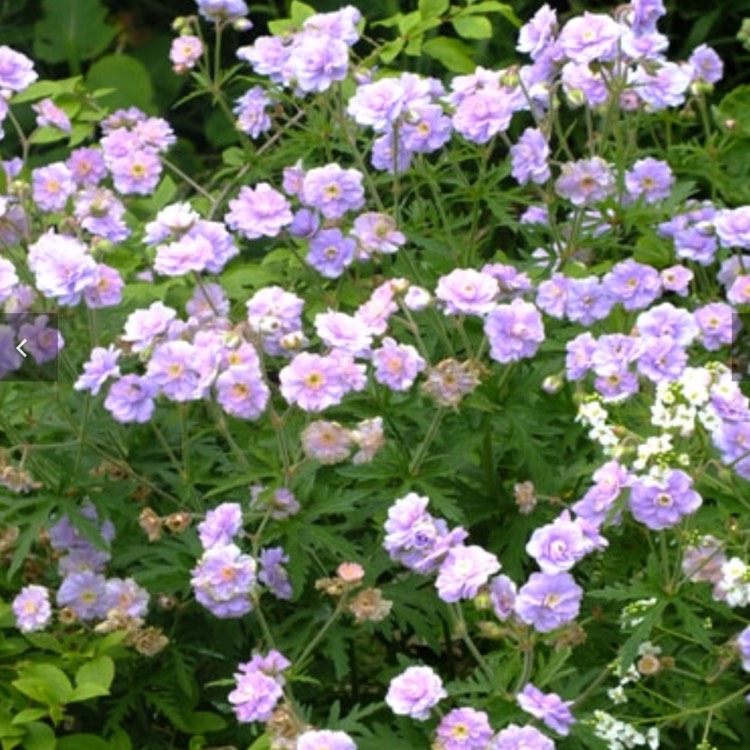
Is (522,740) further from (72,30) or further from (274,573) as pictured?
(72,30)

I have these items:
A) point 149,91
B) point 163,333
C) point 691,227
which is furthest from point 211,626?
point 149,91

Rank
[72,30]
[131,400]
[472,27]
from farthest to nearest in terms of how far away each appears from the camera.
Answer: [72,30] < [472,27] < [131,400]

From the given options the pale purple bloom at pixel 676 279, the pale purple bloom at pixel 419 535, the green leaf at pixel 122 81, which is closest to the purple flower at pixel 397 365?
the pale purple bloom at pixel 419 535

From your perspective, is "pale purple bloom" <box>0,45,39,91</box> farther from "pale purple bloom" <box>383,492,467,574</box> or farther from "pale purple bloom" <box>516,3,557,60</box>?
"pale purple bloom" <box>383,492,467,574</box>

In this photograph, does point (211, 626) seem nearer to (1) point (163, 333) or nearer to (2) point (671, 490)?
(1) point (163, 333)

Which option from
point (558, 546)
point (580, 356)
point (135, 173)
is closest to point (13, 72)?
point (135, 173)

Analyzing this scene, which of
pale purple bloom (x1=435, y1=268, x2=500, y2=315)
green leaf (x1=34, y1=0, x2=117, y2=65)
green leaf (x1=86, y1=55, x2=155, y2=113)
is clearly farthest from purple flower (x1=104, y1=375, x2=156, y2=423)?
green leaf (x1=34, y1=0, x2=117, y2=65)

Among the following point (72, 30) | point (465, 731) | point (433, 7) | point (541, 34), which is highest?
point (541, 34)

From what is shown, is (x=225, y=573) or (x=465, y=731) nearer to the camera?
(x=465, y=731)
